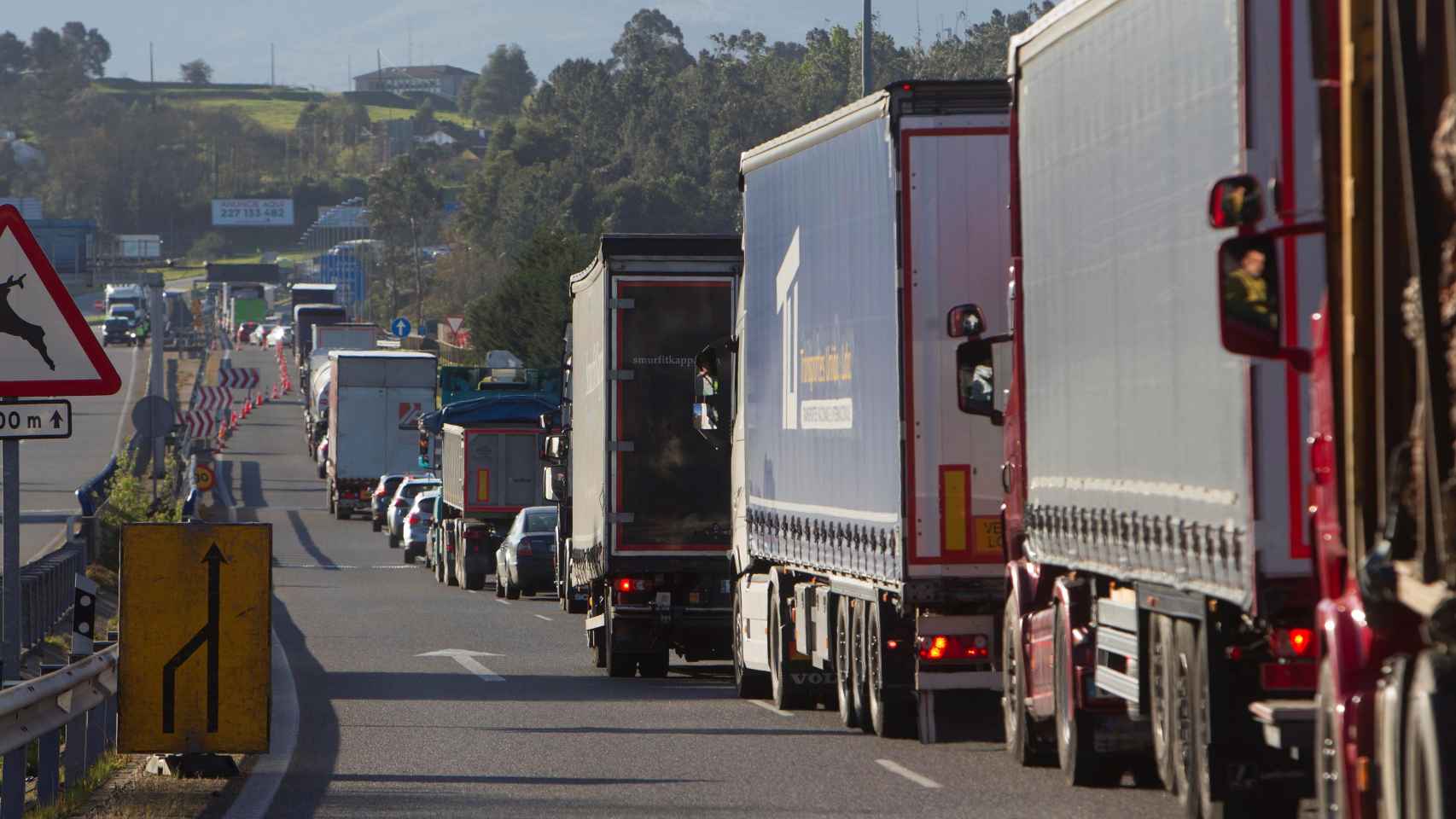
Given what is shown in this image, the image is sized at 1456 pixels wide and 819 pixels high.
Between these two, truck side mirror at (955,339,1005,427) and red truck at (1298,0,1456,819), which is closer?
red truck at (1298,0,1456,819)

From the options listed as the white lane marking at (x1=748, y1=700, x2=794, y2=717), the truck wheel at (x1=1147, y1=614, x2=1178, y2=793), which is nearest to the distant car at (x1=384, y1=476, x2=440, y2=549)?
the white lane marking at (x1=748, y1=700, x2=794, y2=717)

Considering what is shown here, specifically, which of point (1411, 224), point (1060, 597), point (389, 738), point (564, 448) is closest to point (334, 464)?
point (564, 448)

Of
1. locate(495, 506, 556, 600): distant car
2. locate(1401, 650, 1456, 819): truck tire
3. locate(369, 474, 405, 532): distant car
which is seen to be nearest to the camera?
locate(1401, 650, 1456, 819): truck tire

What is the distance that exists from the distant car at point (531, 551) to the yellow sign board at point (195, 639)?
2158cm

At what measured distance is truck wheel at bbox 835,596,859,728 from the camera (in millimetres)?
16812

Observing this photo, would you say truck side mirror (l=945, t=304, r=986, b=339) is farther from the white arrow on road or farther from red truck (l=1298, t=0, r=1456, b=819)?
the white arrow on road

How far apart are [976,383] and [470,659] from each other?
10.5 meters

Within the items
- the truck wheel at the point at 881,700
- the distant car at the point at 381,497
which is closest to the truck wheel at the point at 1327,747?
the truck wheel at the point at 881,700

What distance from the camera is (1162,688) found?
37.1 feet

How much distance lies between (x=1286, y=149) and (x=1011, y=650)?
17.3 ft

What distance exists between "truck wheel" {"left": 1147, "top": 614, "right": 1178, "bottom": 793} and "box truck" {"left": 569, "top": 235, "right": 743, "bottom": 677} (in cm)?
1124

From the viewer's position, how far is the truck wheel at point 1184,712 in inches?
416

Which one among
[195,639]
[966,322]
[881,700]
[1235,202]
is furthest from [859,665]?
[1235,202]

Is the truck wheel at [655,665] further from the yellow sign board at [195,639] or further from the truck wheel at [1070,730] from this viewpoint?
the truck wheel at [1070,730]
